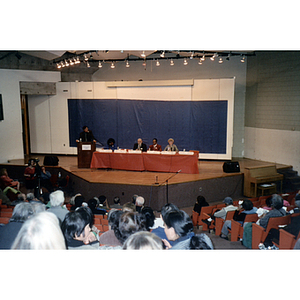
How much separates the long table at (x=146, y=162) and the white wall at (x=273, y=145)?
9.00 feet

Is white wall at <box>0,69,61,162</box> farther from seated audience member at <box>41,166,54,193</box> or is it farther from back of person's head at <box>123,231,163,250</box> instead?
back of person's head at <box>123,231,163,250</box>

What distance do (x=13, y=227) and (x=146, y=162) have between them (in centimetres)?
533

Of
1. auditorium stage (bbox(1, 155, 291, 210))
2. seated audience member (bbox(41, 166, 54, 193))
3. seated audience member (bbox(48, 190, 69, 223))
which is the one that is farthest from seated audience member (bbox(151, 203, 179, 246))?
seated audience member (bbox(41, 166, 54, 193))

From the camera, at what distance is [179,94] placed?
1037cm

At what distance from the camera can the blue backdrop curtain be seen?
10141mm

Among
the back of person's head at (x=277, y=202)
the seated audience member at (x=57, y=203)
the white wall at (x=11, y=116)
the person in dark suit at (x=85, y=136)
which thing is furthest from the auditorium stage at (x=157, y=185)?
the seated audience member at (x=57, y=203)

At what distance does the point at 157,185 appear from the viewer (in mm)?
7016

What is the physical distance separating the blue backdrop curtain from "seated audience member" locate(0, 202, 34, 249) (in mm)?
7368

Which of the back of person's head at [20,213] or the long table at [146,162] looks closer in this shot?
the back of person's head at [20,213]

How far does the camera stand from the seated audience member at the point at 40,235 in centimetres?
274

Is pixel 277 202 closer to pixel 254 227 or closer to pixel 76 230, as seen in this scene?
pixel 254 227

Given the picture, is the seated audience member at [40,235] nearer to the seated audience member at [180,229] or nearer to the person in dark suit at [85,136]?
the seated audience member at [180,229]
